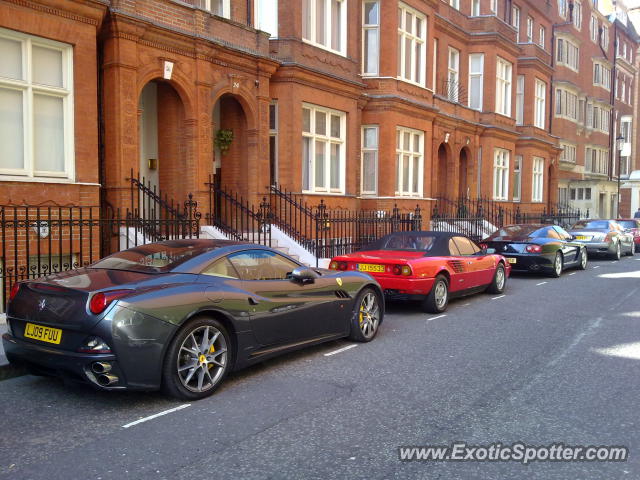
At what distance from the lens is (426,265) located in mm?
9422

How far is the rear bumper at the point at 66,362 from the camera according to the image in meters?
4.71

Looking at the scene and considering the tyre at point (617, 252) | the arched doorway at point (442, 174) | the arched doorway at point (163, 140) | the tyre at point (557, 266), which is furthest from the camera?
the arched doorway at point (442, 174)

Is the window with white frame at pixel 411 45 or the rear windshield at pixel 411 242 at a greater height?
the window with white frame at pixel 411 45

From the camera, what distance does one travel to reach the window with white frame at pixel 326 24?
16.0 metres

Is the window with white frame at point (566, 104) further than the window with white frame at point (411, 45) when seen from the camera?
Yes

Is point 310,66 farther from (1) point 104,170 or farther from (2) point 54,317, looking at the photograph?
(2) point 54,317

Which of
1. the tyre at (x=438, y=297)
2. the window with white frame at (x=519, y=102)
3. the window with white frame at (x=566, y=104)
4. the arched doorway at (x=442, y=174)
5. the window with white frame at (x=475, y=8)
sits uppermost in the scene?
the window with white frame at (x=475, y=8)

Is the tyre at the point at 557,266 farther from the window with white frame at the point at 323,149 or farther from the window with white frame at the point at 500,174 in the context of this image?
the window with white frame at the point at 500,174

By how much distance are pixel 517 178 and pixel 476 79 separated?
647cm

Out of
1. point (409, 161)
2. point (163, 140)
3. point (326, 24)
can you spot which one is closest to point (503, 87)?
point (409, 161)

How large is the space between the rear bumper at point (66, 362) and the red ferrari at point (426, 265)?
541 centimetres

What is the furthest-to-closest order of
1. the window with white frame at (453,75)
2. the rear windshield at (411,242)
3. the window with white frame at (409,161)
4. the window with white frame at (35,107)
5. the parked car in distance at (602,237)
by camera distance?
1. the window with white frame at (453,75)
2. the window with white frame at (409,161)
3. the parked car in distance at (602,237)
4. the rear windshield at (411,242)
5. the window with white frame at (35,107)

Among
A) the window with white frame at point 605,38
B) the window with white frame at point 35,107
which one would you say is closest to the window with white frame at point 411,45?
the window with white frame at point 35,107

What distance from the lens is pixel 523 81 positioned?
29.7m
